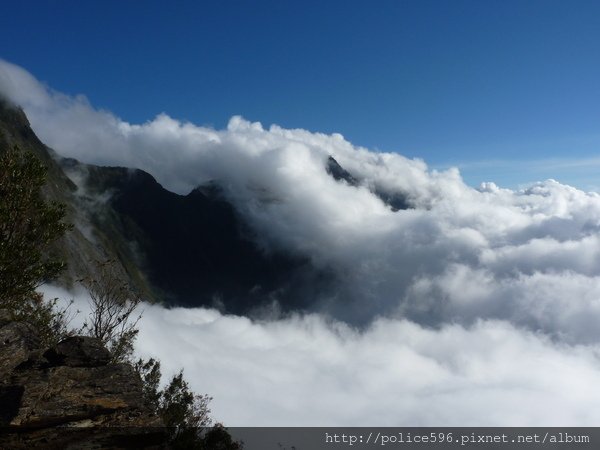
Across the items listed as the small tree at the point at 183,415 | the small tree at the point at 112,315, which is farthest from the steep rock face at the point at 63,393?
the small tree at the point at 112,315

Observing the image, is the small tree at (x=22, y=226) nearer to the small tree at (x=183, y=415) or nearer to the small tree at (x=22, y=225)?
the small tree at (x=22, y=225)

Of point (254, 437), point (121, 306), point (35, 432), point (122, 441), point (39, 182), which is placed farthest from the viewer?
point (254, 437)

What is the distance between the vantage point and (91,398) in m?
22.1

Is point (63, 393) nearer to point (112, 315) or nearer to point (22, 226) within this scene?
point (22, 226)

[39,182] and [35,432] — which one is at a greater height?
[39,182]

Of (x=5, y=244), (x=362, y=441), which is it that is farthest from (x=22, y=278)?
(x=362, y=441)

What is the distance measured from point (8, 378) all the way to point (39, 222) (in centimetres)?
1274

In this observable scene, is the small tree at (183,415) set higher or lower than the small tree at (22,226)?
lower

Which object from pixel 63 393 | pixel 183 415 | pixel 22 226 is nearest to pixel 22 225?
pixel 22 226

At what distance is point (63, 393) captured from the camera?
21.7m

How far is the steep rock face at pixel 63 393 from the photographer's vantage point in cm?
1964

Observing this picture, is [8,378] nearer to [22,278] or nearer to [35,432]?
[35,432]

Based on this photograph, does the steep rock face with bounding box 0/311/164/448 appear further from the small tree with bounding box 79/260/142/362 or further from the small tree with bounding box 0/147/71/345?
the small tree with bounding box 79/260/142/362

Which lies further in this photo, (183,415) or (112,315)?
(112,315)
